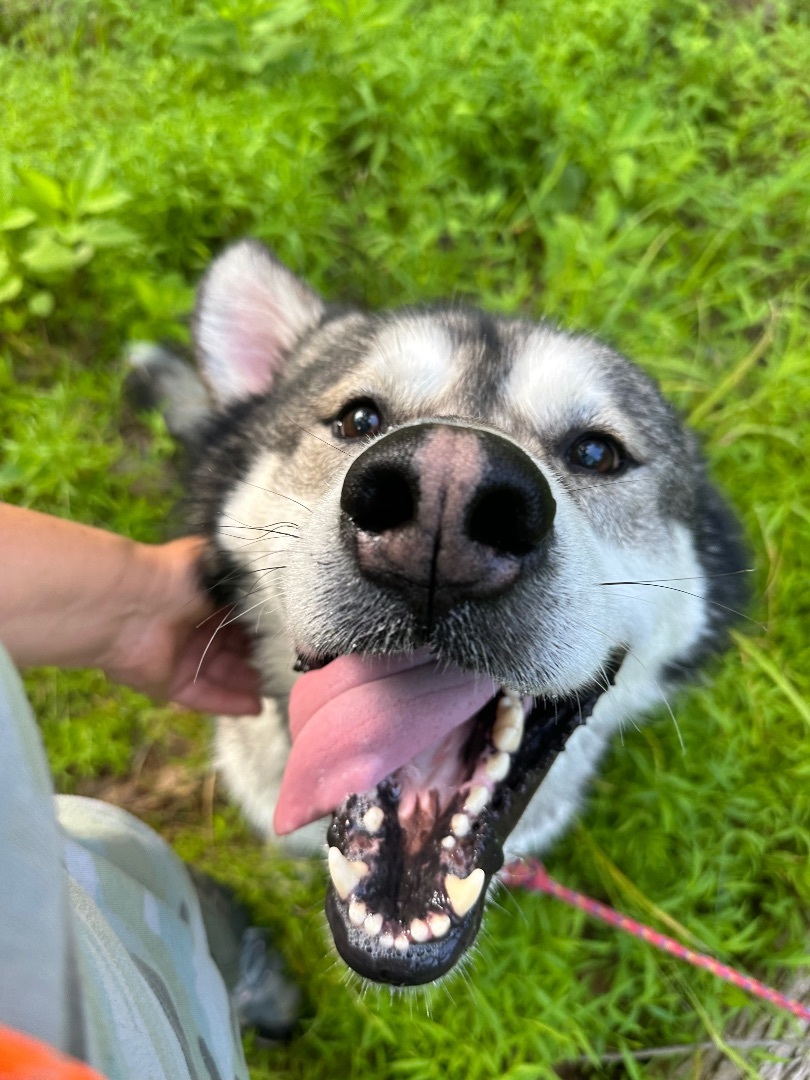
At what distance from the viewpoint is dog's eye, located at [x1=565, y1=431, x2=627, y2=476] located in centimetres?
187

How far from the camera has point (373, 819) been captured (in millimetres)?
1612

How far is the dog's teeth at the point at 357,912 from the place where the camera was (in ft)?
4.88

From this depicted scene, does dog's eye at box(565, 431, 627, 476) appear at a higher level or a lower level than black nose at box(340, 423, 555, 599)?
lower

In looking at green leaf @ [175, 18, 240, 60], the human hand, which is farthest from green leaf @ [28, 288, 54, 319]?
the human hand

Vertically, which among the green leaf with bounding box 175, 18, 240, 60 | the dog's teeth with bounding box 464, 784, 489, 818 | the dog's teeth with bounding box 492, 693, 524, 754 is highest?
the green leaf with bounding box 175, 18, 240, 60

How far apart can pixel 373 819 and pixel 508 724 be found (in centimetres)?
39

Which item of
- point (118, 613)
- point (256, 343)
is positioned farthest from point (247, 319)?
point (118, 613)

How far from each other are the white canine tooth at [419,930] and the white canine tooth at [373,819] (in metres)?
0.20

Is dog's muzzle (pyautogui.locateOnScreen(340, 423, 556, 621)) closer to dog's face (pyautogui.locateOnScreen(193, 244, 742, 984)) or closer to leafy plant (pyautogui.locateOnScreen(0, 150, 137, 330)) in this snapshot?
dog's face (pyautogui.locateOnScreen(193, 244, 742, 984))

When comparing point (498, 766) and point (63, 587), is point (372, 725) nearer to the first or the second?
point (498, 766)

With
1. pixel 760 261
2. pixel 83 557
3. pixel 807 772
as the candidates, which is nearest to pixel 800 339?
pixel 760 261

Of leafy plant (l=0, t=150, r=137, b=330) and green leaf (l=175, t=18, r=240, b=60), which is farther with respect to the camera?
green leaf (l=175, t=18, r=240, b=60)

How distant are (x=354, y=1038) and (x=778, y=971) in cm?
161

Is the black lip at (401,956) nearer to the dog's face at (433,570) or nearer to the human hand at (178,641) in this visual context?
the dog's face at (433,570)
